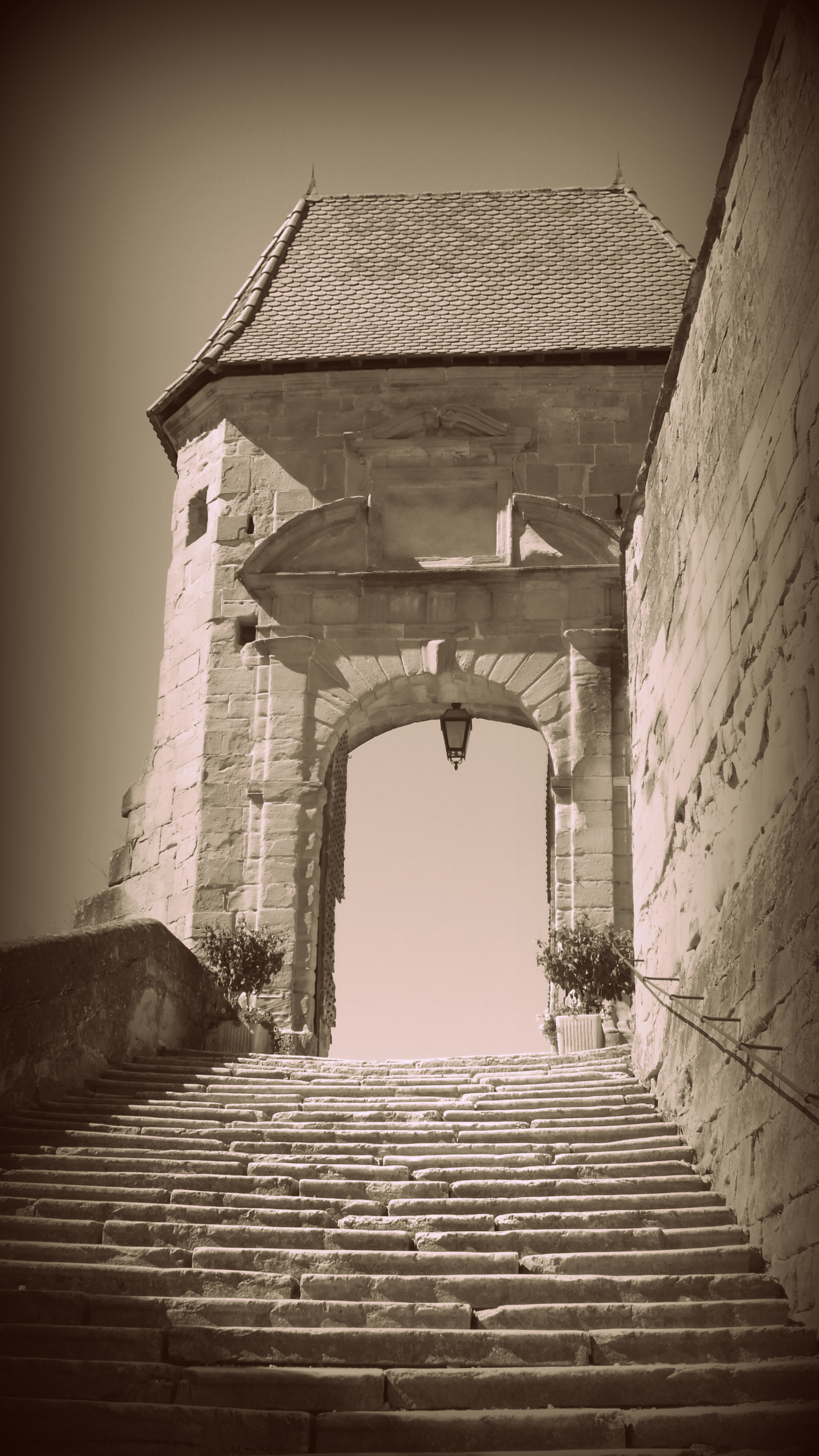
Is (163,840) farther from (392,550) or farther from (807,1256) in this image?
(807,1256)

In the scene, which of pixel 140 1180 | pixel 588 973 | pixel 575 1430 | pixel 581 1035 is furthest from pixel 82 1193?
pixel 588 973

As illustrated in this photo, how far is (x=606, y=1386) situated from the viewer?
5.08 meters

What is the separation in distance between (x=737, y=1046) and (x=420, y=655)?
788 centimetres

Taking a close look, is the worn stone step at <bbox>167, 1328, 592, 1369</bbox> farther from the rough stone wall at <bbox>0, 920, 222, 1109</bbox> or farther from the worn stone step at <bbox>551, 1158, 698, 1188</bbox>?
the rough stone wall at <bbox>0, 920, 222, 1109</bbox>

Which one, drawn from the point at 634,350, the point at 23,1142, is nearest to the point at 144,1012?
the point at 23,1142

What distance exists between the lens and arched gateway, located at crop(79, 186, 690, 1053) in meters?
13.6

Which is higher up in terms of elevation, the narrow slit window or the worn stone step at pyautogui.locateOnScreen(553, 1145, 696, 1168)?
the narrow slit window

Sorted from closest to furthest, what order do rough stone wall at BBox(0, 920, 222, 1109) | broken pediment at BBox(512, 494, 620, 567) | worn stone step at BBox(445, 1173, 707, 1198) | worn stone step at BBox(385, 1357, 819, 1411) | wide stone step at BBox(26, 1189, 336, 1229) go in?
worn stone step at BBox(385, 1357, 819, 1411) < wide stone step at BBox(26, 1189, 336, 1229) < worn stone step at BBox(445, 1173, 707, 1198) < rough stone wall at BBox(0, 920, 222, 1109) < broken pediment at BBox(512, 494, 620, 567)

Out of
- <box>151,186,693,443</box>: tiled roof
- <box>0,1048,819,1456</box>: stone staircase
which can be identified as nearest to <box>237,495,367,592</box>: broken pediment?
<box>151,186,693,443</box>: tiled roof

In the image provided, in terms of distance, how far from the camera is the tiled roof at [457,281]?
50.5 feet

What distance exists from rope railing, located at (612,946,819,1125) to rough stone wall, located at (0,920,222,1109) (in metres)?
2.72

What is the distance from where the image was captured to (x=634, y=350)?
49.0 ft

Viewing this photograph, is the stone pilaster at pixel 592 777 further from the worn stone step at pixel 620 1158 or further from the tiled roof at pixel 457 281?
the worn stone step at pixel 620 1158

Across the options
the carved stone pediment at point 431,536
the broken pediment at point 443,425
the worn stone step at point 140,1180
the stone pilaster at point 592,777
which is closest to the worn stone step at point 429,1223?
the worn stone step at point 140,1180
